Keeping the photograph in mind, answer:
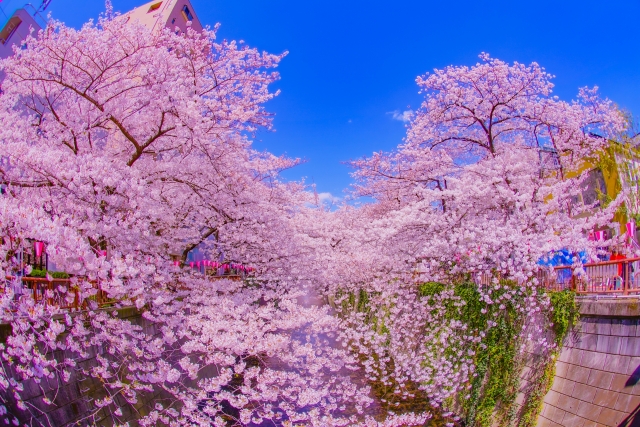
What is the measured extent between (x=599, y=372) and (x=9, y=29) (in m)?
29.1

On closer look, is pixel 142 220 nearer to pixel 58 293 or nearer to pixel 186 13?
pixel 58 293

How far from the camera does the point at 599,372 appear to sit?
956 centimetres

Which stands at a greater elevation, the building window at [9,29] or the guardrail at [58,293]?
the building window at [9,29]

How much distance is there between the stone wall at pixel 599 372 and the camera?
8.82 metres

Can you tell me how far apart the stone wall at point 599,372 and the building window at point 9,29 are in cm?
2790

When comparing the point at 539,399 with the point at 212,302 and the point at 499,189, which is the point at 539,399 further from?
the point at 212,302

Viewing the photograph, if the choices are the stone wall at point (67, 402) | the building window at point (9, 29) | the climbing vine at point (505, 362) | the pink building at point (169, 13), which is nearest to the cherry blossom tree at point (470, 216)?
the climbing vine at point (505, 362)

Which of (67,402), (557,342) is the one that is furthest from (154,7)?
(557,342)

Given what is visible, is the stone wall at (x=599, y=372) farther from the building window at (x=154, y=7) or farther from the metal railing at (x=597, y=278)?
the building window at (x=154, y=7)

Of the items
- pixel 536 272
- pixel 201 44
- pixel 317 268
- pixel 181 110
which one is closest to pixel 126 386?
pixel 181 110

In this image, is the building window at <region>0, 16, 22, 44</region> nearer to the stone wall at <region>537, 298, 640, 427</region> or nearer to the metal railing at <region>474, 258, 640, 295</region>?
the metal railing at <region>474, 258, 640, 295</region>

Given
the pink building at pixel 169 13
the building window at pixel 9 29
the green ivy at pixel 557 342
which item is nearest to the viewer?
the green ivy at pixel 557 342

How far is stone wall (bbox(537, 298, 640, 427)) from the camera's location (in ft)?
28.9

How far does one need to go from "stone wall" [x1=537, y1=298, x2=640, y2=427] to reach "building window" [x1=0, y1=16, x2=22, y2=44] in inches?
1098
